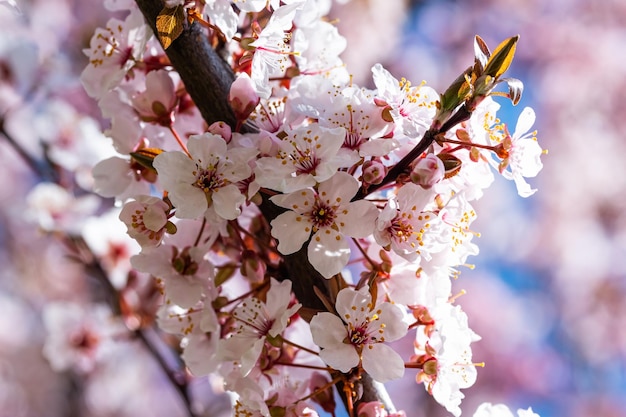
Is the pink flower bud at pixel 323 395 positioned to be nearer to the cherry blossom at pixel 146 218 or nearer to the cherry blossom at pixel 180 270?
the cherry blossom at pixel 180 270

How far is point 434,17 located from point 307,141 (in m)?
3.89

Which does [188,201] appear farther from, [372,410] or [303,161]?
[372,410]

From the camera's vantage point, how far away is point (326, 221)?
2.48ft

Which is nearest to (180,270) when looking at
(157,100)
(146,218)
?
(146,218)

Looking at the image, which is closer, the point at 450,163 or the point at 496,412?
the point at 450,163

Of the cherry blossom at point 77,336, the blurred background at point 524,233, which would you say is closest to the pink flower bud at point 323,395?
the cherry blossom at point 77,336

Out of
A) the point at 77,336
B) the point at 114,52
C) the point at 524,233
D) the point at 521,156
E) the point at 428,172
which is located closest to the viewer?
the point at 428,172

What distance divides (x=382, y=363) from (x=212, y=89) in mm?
399

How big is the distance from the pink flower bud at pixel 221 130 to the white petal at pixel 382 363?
0.30 metres

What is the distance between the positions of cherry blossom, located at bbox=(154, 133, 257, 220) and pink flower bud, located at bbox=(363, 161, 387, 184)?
131mm

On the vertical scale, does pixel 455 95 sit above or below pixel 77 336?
above

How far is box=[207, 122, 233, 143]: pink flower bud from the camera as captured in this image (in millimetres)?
753

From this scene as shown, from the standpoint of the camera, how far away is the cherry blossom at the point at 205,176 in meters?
0.74

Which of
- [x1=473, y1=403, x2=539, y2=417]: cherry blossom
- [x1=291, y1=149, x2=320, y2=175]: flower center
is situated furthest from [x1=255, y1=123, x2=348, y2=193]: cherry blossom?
[x1=473, y1=403, x2=539, y2=417]: cherry blossom
